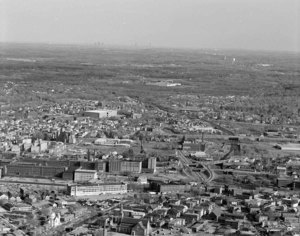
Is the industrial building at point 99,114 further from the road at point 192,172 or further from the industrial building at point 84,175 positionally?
the industrial building at point 84,175

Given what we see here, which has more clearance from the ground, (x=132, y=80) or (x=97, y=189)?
(x=97, y=189)

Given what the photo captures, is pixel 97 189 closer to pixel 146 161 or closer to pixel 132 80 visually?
pixel 146 161

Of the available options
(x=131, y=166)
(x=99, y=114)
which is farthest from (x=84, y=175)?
(x=99, y=114)

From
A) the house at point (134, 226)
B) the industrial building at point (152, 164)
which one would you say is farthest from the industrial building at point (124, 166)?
the house at point (134, 226)

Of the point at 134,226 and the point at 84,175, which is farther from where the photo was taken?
the point at 84,175

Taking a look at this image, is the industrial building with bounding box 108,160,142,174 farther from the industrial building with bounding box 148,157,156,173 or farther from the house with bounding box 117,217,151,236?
the house with bounding box 117,217,151,236

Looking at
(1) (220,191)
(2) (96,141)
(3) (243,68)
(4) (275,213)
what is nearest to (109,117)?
(2) (96,141)

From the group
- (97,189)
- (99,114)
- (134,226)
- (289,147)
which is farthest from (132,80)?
(134,226)

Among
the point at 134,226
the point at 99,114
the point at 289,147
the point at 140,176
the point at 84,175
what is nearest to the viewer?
the point at 134,226

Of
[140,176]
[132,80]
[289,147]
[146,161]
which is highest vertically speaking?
[146,161]

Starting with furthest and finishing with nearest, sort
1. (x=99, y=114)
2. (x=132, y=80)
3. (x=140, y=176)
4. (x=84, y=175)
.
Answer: (x=132, y=80) < (x=99, y=114) < (x=140, y=176) < (x=84, y=175)
